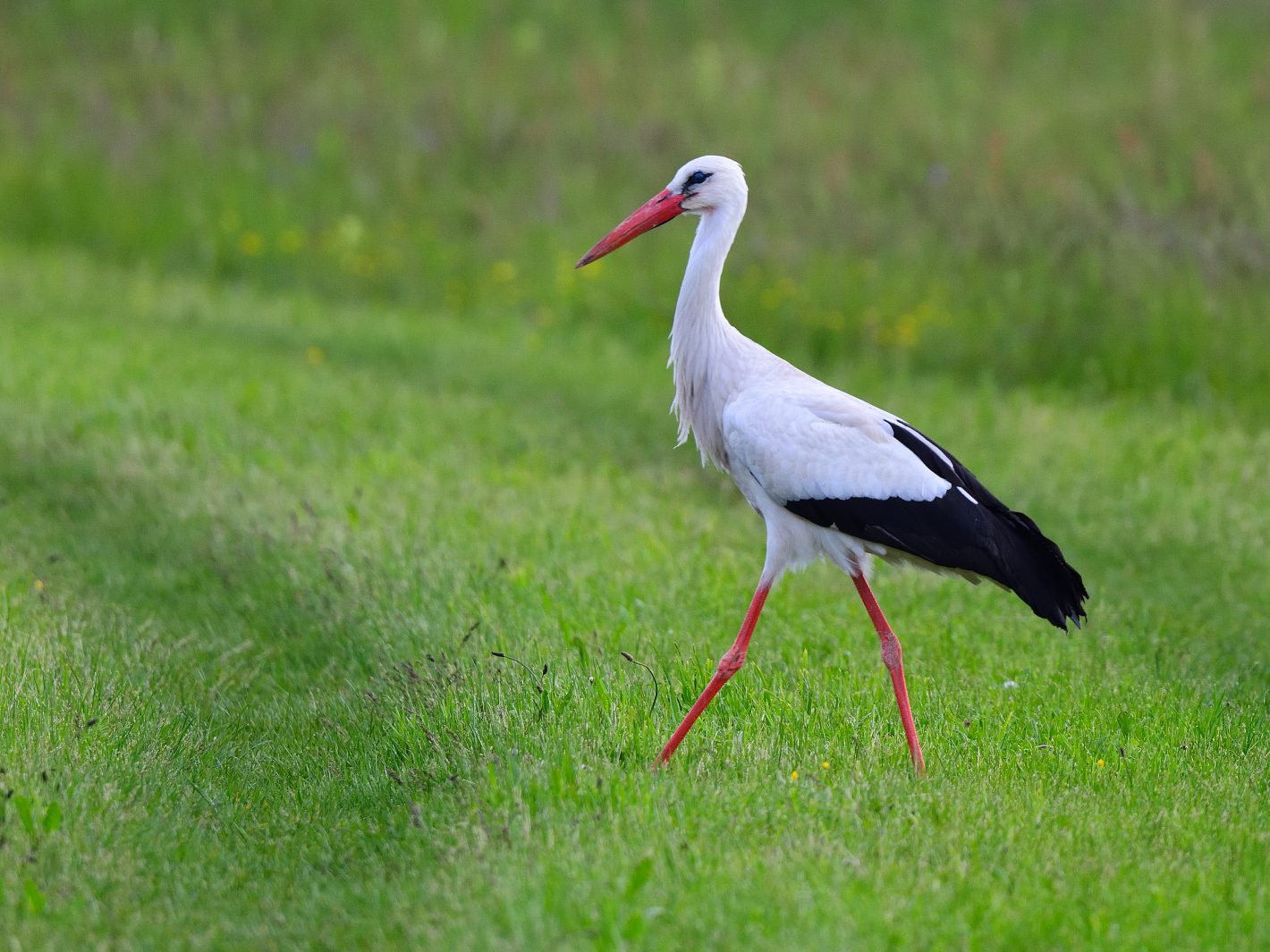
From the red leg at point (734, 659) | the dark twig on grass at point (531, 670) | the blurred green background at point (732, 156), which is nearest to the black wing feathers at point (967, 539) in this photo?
the red leg at point (734, 659)

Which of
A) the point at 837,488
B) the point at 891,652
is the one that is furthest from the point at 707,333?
the point at 891,652

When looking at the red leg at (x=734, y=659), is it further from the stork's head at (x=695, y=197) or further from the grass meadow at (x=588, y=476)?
the stork's head at (x=695, y=197)

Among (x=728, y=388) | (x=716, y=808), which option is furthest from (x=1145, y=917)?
(x=728, y=388)

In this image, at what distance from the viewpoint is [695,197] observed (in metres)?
4.58

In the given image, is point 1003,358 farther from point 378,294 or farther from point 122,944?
point 122,944

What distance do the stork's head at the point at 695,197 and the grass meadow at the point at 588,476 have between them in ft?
4.58

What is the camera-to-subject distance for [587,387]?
367 inches

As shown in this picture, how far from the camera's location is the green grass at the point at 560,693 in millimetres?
3096

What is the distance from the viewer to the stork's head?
4.54 meters

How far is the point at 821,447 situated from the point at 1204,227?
715 centimetres

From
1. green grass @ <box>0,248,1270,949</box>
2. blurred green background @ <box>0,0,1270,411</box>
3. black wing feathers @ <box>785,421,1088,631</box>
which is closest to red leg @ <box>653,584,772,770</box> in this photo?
green grass @ <box>0,248,1270,949</box>

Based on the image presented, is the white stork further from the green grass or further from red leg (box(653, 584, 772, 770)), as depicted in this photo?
the green grass

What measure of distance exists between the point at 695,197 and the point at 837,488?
3.62 ft

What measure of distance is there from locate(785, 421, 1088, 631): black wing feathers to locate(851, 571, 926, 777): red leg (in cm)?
20
